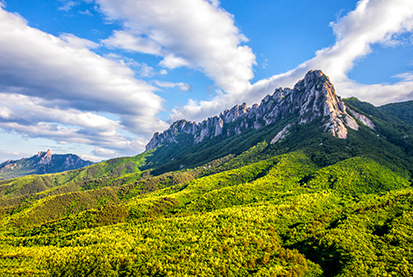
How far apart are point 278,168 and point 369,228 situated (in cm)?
11329

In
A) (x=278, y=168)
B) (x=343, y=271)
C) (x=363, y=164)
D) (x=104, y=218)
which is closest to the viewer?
(x=343, y=271)

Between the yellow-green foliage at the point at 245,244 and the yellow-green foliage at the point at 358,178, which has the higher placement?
the yellow-green foliage at the point at 358,178

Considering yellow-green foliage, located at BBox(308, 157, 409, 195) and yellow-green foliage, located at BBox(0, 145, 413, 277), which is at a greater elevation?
yellow-green foliage, located at BBox(308, 157, 409, 195)

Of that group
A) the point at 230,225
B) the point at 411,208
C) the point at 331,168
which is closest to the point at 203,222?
the point at 230,225

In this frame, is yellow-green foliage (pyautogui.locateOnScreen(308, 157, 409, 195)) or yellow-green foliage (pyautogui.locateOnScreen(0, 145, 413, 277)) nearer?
yellow-green foliage (pyautogui.locateOnScreen(0, 145, 413, 277))

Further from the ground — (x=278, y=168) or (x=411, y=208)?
(x=278, y=168)

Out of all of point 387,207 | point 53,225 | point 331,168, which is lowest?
point 53,225

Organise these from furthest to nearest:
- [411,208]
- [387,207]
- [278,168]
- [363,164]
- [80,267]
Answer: [278,168]
[363,164]
[387,207]
[411,208]
[80,267]

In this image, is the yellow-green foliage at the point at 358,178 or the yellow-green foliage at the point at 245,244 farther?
the yellow-green foliage at the point at 358,178

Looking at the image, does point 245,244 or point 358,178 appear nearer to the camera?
point 245,244

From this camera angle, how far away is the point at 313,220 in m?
96.9

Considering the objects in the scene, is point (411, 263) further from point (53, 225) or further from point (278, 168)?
point (53, 225)

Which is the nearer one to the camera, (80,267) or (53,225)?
(80,267)

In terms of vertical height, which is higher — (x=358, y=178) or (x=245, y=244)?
(x=358, y=178)
